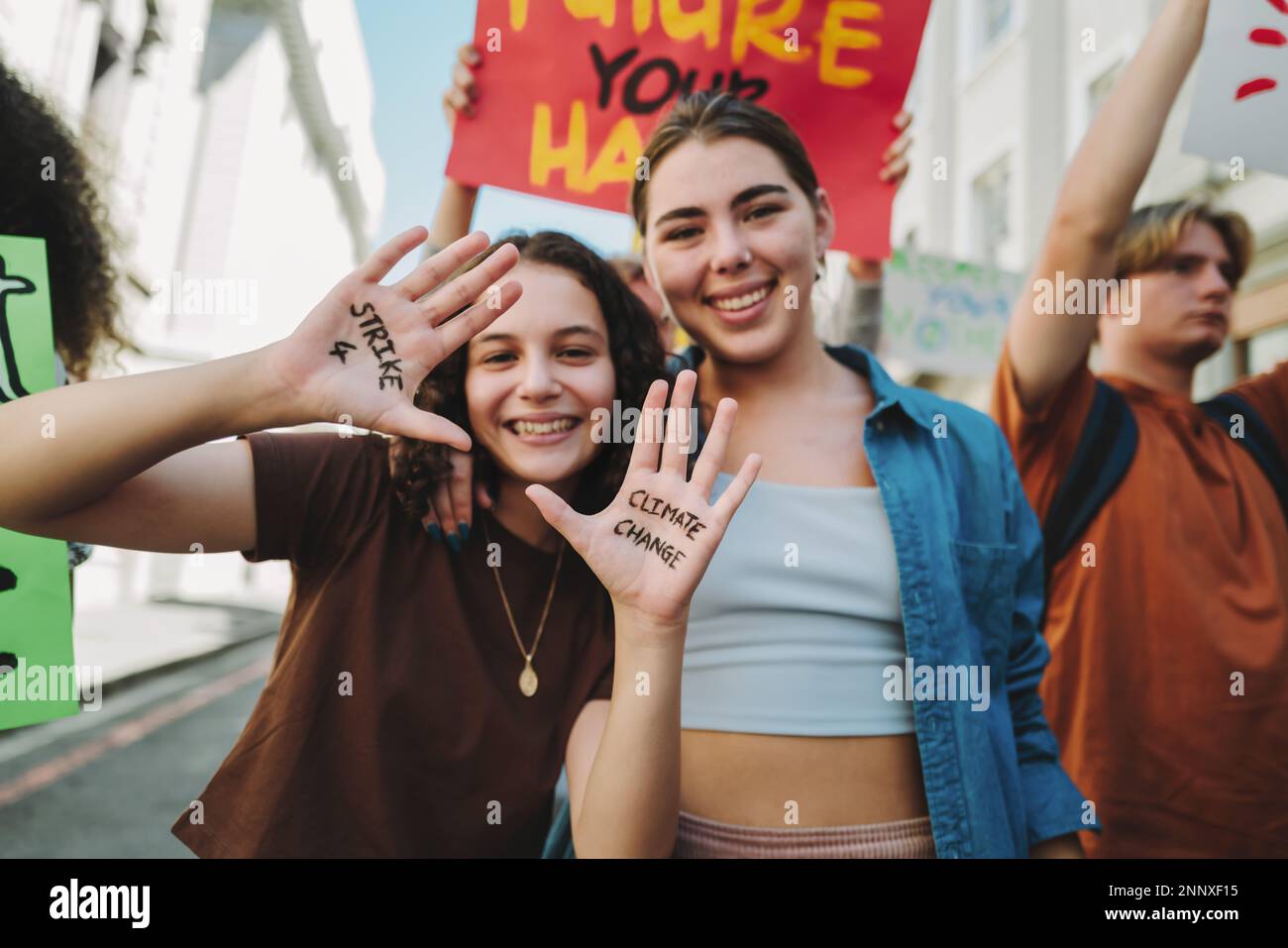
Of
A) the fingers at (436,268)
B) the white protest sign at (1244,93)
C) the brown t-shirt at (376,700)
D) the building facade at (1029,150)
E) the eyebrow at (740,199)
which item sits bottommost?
the brown t-shirt at (376,700)

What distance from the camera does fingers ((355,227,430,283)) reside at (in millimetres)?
1107

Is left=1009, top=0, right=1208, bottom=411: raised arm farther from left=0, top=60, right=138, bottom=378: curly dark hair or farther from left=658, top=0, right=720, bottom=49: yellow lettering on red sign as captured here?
left=0, top=60, right=138, bottom=378: curly dark hair

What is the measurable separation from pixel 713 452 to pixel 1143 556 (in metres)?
1.09

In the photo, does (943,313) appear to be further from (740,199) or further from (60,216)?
(60,216)

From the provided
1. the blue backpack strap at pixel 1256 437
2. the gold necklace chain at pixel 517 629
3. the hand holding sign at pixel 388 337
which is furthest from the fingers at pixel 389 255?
the blue backpack strap at pixel 1256 437

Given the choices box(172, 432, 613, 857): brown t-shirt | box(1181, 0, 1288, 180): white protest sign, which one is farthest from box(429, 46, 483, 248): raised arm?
box(1181, 0, 1288, 180): white protest sign

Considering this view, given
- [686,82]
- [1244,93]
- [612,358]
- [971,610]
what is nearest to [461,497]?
[612,358]

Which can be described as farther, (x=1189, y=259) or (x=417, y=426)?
(x=1189, y=259)

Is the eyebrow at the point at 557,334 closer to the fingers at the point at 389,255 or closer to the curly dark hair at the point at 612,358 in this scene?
the curly dark hair at the point at 612,358

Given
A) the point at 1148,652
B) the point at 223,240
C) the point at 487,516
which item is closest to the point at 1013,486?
the point at 1148,652

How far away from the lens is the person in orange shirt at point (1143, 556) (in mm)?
1610

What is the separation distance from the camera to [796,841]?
1301mm
